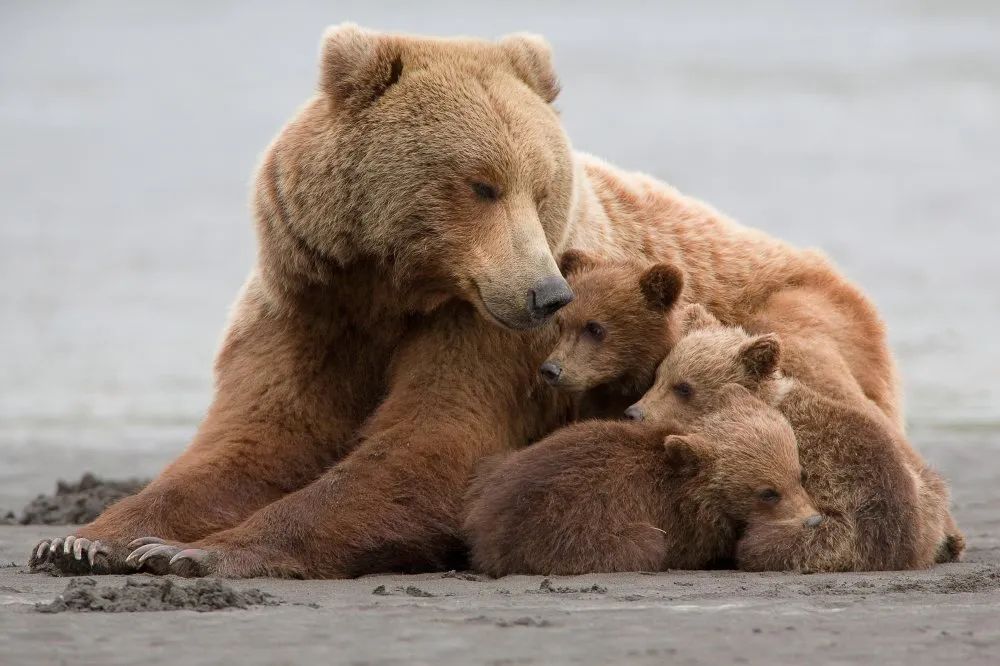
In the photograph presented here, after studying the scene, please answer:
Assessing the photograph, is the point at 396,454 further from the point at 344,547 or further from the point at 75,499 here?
the point at 75,499

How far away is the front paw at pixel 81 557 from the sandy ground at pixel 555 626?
51 cm

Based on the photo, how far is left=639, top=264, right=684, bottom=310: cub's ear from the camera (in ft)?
25.2

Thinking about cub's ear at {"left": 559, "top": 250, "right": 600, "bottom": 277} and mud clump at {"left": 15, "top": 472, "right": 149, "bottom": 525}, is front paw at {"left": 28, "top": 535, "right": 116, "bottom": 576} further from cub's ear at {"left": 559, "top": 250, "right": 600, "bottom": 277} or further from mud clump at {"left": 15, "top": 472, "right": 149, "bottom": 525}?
mud clump at {"left": 15, "top": 472, "right": 149, "bottom": 525}

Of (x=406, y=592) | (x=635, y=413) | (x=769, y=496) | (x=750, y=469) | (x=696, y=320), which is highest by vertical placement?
(x=696, y=320)

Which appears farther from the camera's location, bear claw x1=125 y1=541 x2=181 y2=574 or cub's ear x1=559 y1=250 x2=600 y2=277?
cub's ear x1=559 y1=250 x2=600 y2=277

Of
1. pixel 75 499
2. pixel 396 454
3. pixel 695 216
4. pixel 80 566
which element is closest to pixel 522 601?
pixel 396 454

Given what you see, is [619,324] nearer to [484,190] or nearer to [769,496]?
[484,190]

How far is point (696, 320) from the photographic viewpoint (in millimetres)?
8031

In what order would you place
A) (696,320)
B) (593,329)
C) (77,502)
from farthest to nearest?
(77,502), (696,320), (593,329)

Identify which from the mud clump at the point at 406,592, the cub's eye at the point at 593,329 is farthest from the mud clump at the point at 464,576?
the cub's eye at the point at 593,329

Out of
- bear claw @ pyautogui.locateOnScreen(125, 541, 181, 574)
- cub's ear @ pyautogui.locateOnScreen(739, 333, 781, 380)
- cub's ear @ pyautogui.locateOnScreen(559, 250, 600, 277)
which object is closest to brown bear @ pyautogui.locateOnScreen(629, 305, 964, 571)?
cub's ear @ pyautogui.locateOnScreen(739, 333, 781, 380)

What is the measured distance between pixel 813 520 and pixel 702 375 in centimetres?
89

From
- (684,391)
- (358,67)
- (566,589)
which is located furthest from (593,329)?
(566,589)

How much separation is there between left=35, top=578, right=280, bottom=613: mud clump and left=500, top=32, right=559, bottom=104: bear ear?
3106mm
